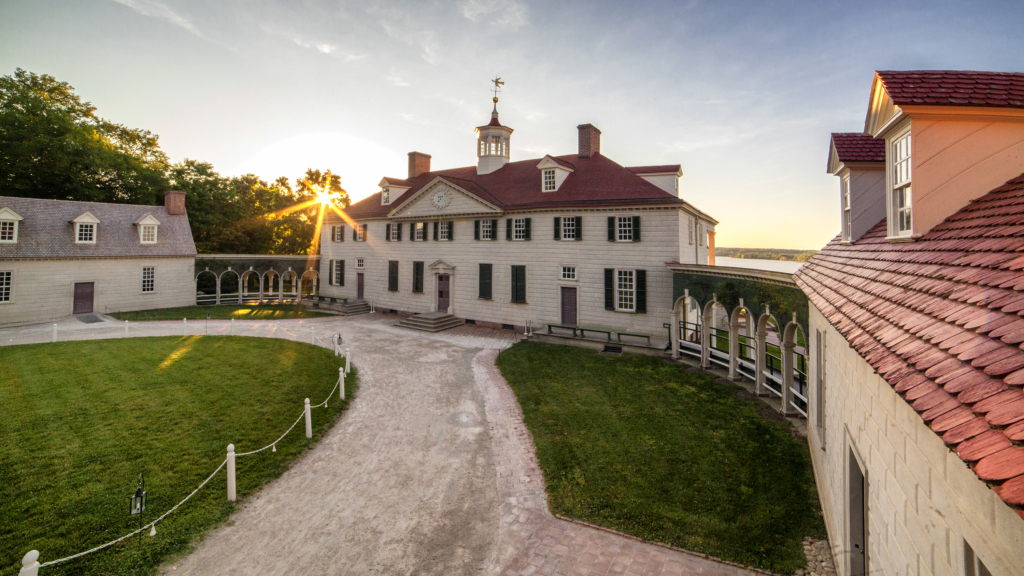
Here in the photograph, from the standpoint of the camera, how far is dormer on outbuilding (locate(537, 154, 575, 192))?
82.3 feet

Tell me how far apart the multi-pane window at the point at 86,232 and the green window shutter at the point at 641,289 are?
34.5 meters

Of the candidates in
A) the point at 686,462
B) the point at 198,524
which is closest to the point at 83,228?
the point at 198,524

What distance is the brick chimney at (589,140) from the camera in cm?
2723

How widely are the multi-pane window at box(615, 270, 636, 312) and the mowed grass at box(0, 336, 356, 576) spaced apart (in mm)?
13719

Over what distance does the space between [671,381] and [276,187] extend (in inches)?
2012

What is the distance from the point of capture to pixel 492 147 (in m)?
31.3

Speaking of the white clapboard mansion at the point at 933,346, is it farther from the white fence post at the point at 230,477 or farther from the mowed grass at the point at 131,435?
the white fence post at the point at 230,477

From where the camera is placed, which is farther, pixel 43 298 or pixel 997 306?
pixel 43 298

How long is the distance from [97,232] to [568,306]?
31327 millimetres

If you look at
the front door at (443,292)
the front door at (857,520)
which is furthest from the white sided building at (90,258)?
the front door at (857,520)

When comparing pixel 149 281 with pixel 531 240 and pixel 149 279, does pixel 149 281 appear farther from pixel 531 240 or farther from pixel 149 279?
pixel 531 240

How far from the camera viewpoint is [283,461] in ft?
31.7

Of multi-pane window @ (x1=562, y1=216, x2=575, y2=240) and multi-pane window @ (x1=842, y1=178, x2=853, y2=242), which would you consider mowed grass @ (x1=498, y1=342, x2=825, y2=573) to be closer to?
multi-pane window @ (x1=842, y1=178, x2=853, y2=242)

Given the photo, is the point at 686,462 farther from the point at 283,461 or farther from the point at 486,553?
the point at 283,461
